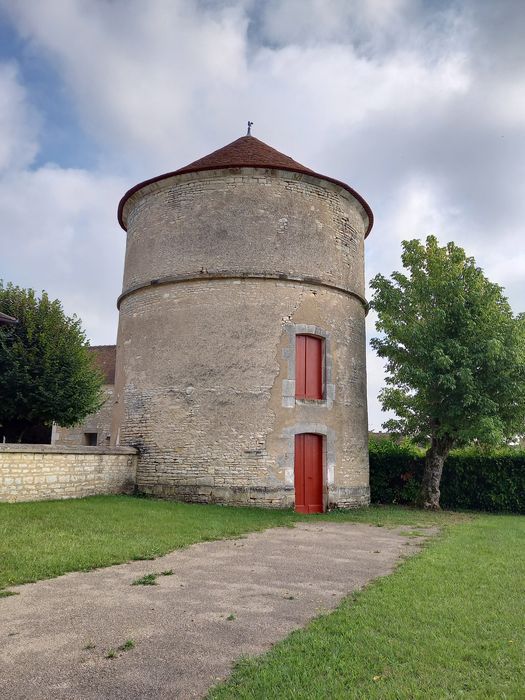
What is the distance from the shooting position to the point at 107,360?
27.0m

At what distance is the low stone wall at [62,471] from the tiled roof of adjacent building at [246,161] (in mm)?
7352

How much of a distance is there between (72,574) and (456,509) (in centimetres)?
1365

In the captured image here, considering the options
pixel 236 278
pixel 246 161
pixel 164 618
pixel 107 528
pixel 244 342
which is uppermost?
pixel 246 161

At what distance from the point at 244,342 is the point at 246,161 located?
491 cm

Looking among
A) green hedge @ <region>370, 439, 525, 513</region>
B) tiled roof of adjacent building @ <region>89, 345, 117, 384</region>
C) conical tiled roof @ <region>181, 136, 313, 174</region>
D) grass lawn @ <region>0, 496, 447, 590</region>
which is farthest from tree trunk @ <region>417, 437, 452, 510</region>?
tiled roof of adjacent building @ <region>89, 345, 117, 384</region>

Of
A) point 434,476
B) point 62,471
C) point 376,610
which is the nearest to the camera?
point 376,610

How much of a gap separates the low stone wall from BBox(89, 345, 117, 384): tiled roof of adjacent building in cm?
1219

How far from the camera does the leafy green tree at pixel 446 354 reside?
14133 millimetres

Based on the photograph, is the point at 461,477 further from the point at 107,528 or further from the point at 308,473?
the point at 107,528

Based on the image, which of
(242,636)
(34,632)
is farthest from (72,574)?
(242,636)

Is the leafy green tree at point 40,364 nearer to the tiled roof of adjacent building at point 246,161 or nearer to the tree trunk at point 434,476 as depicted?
the tiled roof of adjacent building at point 246,161

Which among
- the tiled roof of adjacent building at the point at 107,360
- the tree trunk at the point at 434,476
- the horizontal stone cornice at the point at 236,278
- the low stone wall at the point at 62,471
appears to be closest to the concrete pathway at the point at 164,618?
the low stone wall at the point at 62,471

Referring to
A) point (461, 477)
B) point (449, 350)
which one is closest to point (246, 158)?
point (449, 350)

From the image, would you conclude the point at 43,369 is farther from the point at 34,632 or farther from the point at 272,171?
the point at 34,632
